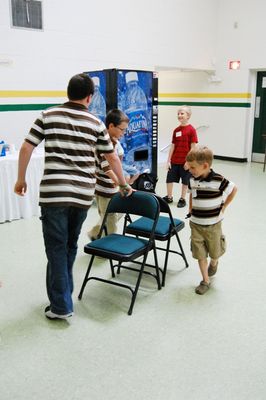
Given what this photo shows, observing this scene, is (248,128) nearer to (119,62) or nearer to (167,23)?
(167,23)

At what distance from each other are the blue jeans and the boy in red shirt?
3.07 m

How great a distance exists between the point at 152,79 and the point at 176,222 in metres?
3.25

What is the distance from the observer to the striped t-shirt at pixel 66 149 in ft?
7.69

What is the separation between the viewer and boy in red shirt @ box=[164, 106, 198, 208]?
5.42m

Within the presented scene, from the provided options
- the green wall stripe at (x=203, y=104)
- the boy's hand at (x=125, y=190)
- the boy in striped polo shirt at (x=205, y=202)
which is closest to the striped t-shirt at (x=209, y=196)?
the boy in striped polo shirt at (x=205, y=202)

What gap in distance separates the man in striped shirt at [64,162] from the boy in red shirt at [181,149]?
307 cm

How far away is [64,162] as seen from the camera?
2.38 metres

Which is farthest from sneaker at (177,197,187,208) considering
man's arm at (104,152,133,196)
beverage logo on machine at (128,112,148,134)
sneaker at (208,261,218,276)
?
man's arm at (104,152,133,196)

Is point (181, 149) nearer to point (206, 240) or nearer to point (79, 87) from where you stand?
point (206, 240)

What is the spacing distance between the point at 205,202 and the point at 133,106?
10.5 feet

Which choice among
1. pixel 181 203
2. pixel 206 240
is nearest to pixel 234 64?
pixel 181 203

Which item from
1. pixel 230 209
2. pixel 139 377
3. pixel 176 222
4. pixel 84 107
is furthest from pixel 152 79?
pixel 139 377

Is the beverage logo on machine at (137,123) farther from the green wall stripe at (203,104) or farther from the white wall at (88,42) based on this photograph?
the green wall stripe at (203,104)

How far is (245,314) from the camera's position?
2795mm
